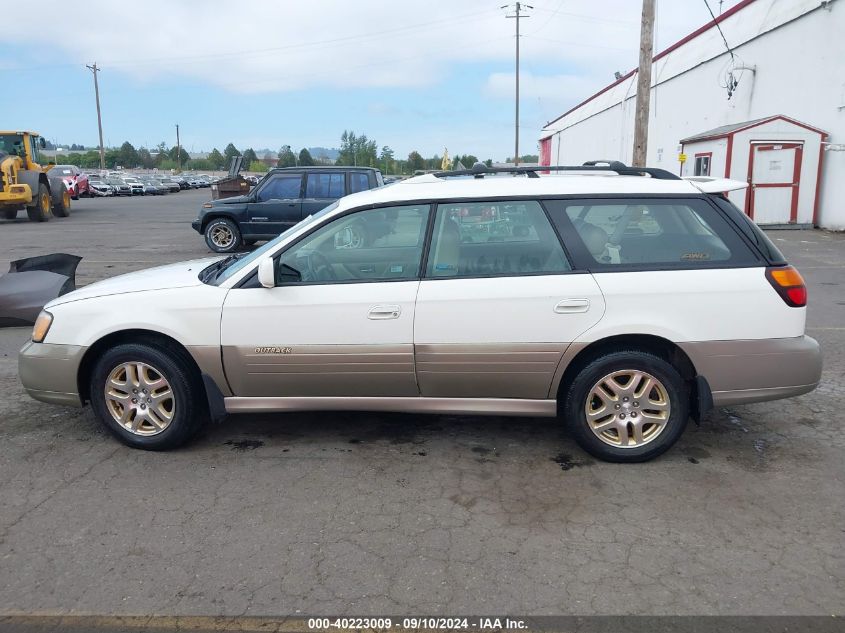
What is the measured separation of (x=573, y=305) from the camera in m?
3.97

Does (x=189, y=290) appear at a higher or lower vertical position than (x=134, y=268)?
higher

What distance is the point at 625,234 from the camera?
418 cm

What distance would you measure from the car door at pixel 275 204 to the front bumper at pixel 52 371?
9.46 metres

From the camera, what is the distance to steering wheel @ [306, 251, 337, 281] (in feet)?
13.9

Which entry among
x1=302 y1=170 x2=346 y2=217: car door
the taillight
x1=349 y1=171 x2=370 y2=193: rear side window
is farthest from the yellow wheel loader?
the taillight

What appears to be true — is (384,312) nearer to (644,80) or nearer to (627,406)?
(627,406)

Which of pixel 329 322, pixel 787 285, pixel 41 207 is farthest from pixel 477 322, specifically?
pixel 41 207

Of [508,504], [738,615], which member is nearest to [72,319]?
[508,504]

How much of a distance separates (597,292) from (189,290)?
7.95 feet

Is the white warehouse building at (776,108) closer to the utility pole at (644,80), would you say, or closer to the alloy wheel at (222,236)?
the utility pole at (644,80)

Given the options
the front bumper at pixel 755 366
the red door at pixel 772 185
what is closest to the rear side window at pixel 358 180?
the front bumper at pixel 755 366

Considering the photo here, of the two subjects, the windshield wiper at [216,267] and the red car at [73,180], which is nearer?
the windshield wiper at [216,267]

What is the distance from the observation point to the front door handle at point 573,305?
13.0ft

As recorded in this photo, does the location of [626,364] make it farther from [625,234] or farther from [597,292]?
[625,234]
